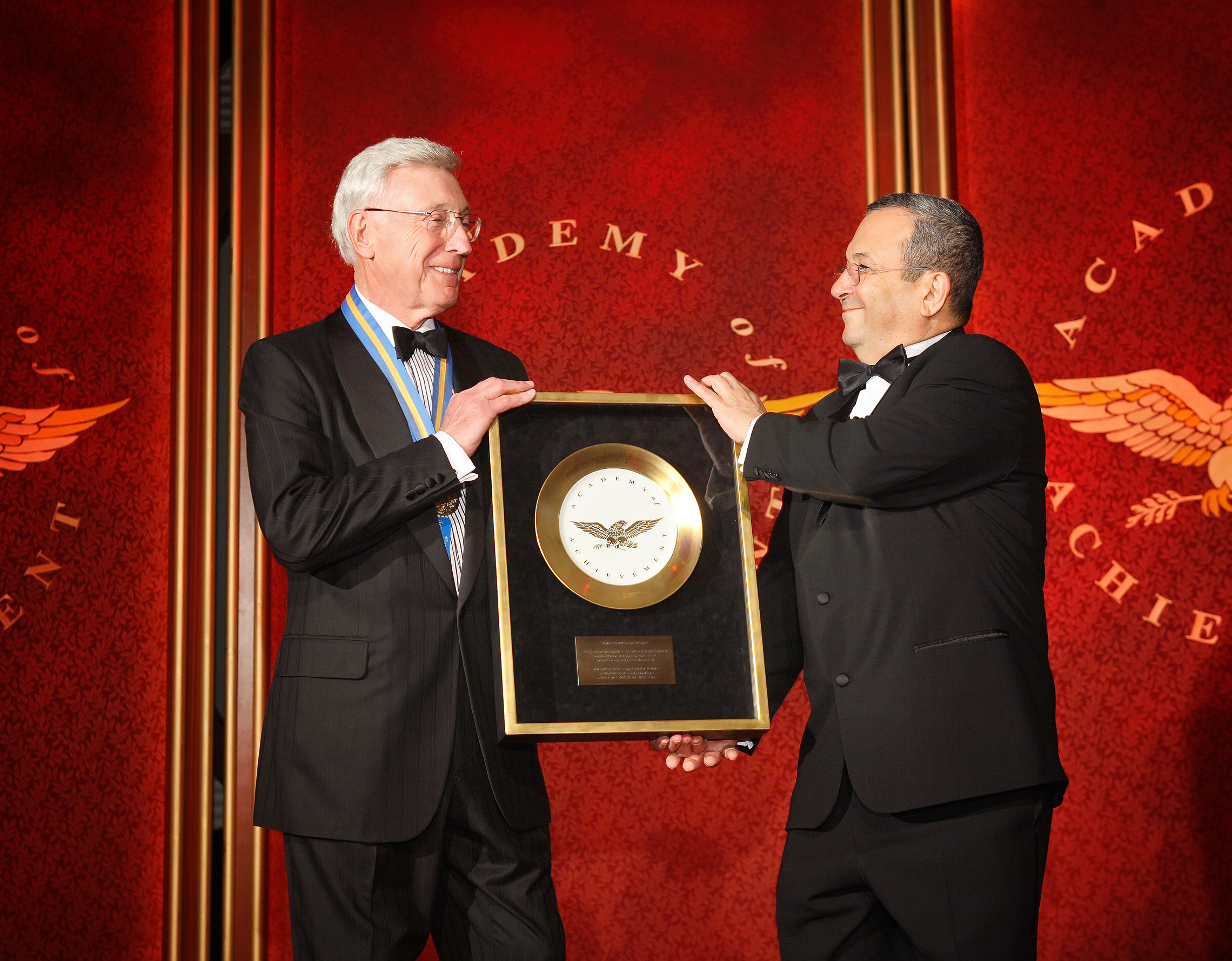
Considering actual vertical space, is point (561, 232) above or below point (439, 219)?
above

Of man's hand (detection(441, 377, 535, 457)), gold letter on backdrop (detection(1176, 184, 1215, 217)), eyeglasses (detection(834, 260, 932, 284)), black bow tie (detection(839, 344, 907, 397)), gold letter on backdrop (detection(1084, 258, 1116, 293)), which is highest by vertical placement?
gold letter on backdrop (detection(1176, 184, 1215, 217))

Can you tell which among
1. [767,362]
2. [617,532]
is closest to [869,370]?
[617,532]

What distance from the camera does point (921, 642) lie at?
2049mm

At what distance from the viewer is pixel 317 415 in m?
2.13

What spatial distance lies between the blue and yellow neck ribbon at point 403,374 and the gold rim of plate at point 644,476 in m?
0.25

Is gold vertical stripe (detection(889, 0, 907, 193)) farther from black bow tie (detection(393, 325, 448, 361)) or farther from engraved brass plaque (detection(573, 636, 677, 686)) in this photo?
engraved brass plaque (detection(573, 636, 677, 686))

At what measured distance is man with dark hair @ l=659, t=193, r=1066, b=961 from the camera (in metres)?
1.99

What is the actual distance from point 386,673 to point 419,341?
25.2 inches

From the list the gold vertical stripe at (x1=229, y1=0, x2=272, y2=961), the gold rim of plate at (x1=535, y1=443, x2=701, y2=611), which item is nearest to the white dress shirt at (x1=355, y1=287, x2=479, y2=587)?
the gold rim of plate at (x1=535, y1=443, x2=701, y2=611)

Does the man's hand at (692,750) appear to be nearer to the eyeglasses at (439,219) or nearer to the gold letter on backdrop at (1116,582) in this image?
the eyeglasses at (439,219)

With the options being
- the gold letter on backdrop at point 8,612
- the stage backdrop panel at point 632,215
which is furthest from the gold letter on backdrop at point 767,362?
the gold letter on backdrop at point 8,612

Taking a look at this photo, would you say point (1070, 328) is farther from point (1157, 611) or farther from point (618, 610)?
point (618, 610)

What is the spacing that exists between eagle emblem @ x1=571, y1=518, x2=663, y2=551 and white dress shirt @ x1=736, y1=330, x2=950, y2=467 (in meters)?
0.22

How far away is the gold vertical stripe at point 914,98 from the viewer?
12.5ft
